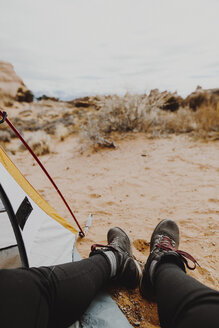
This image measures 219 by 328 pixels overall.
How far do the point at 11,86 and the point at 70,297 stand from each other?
78.8 ft

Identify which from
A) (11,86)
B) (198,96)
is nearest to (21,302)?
(198,96)

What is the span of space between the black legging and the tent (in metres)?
0.21

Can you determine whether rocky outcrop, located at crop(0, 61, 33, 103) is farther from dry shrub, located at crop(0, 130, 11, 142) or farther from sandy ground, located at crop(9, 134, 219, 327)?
sandy ground, located at crop(9, 134, 219, 327)

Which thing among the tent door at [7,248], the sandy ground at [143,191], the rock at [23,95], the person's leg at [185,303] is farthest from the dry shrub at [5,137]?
the rock at [23,95]

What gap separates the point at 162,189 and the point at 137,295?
5.98 feet

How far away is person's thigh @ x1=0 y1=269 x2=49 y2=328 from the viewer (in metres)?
0.70

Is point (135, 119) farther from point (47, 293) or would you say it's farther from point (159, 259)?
point (47, 293)

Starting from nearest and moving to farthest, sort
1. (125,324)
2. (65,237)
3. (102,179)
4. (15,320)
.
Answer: (15,320) < (125,324) < (65,237) < (102,179)

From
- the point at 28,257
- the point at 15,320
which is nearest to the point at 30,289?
the point at 15,320

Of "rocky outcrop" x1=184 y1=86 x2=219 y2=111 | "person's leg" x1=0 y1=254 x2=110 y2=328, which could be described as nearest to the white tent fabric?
"person's leg" x1=0 y1=254 x2=110 y2=328

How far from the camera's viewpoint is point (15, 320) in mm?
697

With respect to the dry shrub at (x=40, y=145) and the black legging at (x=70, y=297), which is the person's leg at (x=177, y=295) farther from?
the dry shrub at (x=40, y=145)

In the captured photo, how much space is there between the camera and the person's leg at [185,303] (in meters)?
0.69

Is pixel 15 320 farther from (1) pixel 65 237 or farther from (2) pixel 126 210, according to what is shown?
(2) pixel 126 210
